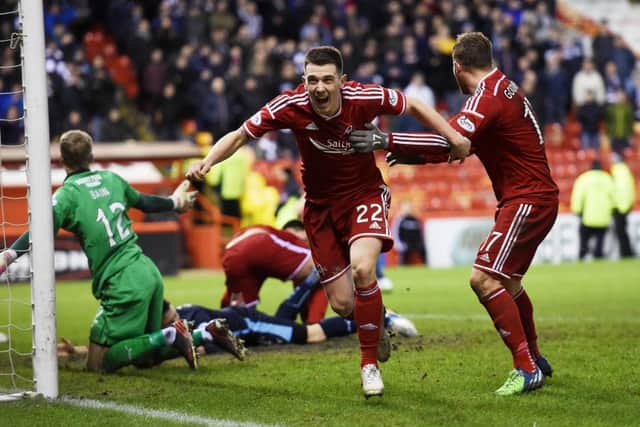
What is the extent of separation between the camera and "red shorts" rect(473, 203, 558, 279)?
274 inches

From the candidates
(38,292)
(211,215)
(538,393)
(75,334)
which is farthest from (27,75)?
(211,215)

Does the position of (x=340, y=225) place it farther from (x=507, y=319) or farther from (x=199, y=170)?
(x=507, y=319)

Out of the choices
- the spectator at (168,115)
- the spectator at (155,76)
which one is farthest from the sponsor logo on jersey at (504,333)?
the spectator at (155,76)

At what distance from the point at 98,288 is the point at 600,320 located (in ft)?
17.0

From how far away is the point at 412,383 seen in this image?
7.24 meters

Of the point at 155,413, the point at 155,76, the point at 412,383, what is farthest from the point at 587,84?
the point at 155,413

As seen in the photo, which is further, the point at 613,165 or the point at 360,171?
the point at 613,165

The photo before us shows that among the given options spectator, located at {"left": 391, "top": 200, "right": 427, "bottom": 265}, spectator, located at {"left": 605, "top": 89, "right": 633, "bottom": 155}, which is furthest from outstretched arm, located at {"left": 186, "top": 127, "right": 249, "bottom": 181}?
spectator, located at {"left": 605, "top": 89, "right": 633, "bottom": 155}

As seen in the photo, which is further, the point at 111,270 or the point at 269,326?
the point at 269,326

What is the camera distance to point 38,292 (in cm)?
691

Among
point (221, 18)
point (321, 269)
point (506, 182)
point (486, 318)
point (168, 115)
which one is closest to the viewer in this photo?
point (506, 182)

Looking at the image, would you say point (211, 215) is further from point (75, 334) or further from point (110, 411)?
point (110, 411)

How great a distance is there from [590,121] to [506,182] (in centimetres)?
1955

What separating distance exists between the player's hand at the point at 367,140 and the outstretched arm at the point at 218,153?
71cm
